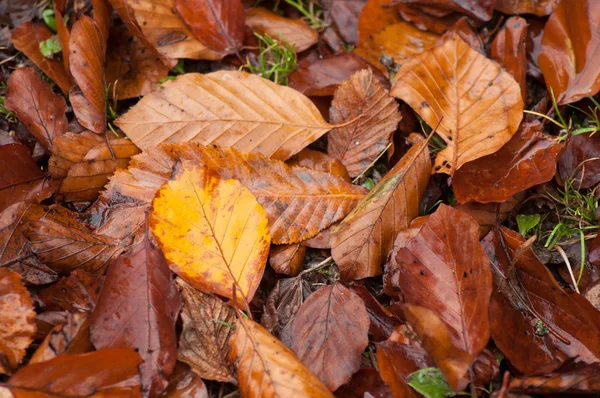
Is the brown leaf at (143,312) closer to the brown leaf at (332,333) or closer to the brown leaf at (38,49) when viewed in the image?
the brown leaf at (332,333)

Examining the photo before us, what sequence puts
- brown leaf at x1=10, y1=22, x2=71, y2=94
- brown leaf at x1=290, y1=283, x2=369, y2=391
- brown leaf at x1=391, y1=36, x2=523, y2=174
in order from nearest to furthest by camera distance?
1. brown leaf at x1=290, y1=283, x2=369, y2=391
2. brown leaf at x1=391, y1=36, x2=523, y2=174
3. brown leaf at x1=10, y1=22, x2=71, y2=94

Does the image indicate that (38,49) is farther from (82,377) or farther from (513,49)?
(513,49)

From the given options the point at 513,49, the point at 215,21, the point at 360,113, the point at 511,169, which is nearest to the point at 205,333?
the point at 360,113

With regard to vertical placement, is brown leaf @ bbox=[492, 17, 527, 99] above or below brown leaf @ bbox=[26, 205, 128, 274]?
above

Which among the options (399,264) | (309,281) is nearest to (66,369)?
(309,281)

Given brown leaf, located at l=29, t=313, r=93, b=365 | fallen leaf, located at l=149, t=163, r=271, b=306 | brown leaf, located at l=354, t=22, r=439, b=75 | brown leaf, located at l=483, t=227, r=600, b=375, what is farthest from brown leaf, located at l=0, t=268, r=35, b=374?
brown leaf, located at l=354, t=22, r=439, b=75

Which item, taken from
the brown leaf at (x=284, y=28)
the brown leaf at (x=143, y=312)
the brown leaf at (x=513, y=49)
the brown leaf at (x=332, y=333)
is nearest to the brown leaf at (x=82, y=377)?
the brown leaf at (x=143, y=312)

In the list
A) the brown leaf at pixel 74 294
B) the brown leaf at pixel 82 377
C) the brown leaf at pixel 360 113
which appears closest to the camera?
the brown leaf at pixel 82 377

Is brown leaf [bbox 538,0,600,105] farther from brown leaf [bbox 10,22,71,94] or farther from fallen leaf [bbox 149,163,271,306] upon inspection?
brown leaf [bbox 10,22,71,94]
